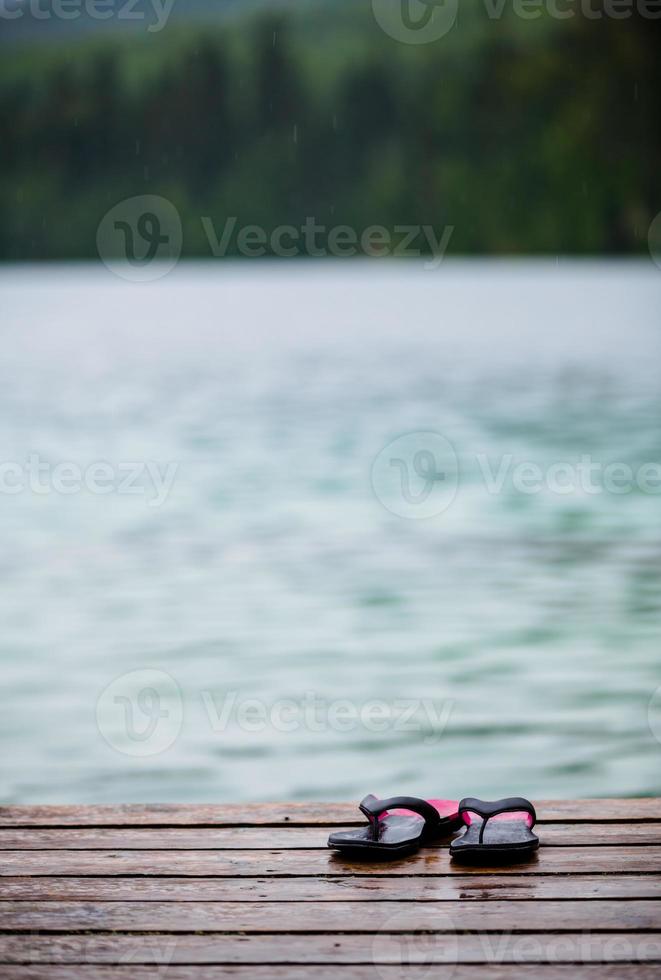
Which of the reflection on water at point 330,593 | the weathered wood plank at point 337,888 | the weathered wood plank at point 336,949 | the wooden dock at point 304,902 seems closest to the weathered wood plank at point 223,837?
the wooden dock at point 304,902

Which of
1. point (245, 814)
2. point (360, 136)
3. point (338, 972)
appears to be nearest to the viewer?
point (338, 972)

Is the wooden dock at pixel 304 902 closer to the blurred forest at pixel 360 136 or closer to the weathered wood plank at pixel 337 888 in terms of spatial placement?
the weathered wood plank at pixel 337 888

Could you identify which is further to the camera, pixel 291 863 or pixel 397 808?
pixel 397 808

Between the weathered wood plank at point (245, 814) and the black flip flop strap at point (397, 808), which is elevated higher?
the weathered wood plank at point (245, 814)

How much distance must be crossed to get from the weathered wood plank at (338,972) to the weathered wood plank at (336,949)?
0.01 m

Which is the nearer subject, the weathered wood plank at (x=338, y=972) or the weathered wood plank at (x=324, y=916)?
the weathered wood plank at (x=338, y=972)

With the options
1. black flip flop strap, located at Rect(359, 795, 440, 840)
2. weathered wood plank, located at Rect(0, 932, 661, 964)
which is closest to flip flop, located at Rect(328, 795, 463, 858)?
black flip flop strap, located at Rect(359, 795, 440, 840)

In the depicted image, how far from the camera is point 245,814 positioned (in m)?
2.48

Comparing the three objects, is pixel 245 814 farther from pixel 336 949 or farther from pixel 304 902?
pixel 336 949

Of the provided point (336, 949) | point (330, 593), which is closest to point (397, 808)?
point (336, 949)

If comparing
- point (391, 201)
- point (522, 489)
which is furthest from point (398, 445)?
point (391, 201)

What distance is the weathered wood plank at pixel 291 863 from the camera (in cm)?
218

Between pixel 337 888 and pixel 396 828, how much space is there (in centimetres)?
22

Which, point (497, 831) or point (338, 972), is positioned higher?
point (497, 831)
